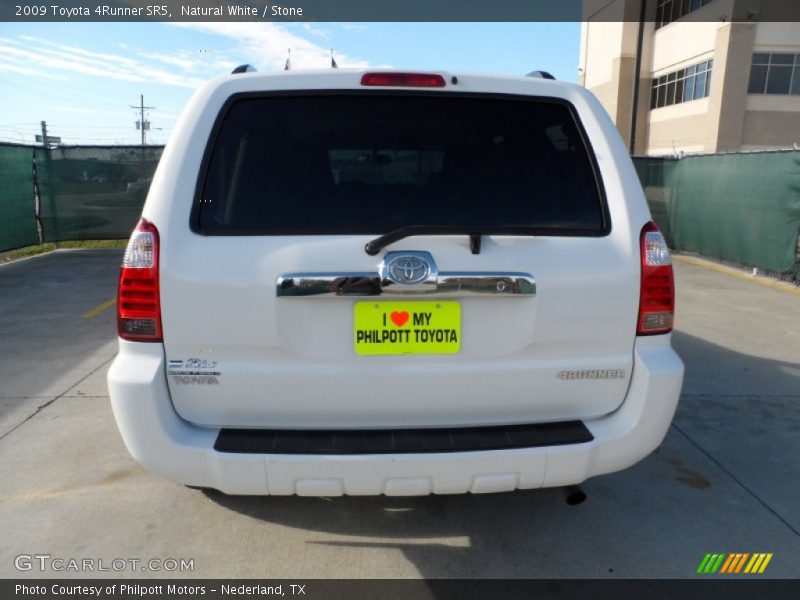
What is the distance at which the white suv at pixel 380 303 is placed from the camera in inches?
82.2

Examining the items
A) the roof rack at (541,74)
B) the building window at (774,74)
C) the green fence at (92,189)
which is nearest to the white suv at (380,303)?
the roof rack at (541,74)

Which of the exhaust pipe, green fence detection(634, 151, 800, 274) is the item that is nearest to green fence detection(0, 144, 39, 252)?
the exhaust pipe

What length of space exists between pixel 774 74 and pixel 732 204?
24.3 m

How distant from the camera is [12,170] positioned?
36.2ft

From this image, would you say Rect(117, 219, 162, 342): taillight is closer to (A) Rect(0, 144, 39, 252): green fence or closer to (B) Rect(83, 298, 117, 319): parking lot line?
(B) Rect(83, 298, 117, 319): parking lot line

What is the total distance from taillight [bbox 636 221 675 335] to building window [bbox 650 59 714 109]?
108 feet

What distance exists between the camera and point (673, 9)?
114ft

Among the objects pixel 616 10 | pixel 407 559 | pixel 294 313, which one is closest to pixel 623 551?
pixel 407 559

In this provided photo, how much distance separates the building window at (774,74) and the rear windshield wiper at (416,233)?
33026 millimetres

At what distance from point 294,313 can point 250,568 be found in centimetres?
117

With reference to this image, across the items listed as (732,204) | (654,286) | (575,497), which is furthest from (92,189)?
(654,286)

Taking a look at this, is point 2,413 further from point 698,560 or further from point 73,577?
point 698,560
